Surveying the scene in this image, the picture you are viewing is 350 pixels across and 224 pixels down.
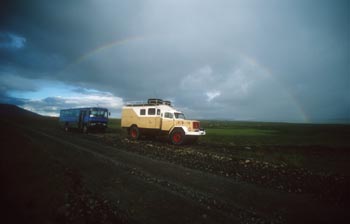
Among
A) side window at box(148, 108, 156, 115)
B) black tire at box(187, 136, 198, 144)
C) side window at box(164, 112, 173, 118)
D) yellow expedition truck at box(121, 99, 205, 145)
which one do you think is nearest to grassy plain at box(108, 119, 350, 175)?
black tire at box(187, 136, 198, 144)

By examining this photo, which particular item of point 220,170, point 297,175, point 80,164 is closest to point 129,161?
point 80,164

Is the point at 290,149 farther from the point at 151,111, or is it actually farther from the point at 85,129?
the point at 85,129

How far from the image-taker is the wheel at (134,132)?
18122mm

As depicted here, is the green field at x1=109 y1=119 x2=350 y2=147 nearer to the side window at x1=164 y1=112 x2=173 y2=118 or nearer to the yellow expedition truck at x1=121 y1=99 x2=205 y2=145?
the yellow expedition truck at x1=121 y1=99 x2=205 y2=145

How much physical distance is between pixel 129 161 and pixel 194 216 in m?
5.58

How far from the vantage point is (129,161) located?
868cm

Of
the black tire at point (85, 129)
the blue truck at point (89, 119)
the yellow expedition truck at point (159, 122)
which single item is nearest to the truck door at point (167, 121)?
the yellow expedition truck at point (159, 122)

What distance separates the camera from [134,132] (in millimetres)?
18641

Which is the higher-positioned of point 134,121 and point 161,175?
point 134,121

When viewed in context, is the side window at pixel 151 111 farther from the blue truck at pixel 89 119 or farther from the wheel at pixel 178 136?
the blue truck at pixel 89 119

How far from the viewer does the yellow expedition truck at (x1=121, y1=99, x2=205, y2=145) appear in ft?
50.8

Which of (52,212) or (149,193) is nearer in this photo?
(52,212)

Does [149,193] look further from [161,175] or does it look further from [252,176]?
[252,176]

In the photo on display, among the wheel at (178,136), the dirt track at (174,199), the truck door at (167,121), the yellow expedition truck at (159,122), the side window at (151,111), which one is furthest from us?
the side window at (151,111)
